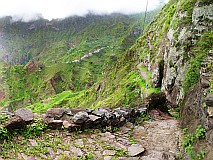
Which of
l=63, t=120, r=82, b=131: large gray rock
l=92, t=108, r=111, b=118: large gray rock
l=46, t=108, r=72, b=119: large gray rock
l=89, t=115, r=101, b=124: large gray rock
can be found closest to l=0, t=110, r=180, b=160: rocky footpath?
l=63, t=120, r=82, b=131: large gray rock

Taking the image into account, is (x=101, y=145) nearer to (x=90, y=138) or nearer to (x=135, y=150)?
(x=90, y=138)

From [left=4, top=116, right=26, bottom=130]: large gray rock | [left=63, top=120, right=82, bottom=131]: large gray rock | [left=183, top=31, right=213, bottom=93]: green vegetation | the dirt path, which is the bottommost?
the dirt path

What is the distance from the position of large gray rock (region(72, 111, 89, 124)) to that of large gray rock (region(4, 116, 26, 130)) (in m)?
1.81

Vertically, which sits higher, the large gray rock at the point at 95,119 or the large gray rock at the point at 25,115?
the large gray rock at the point at 25,115

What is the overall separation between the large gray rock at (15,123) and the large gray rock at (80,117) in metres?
1.81

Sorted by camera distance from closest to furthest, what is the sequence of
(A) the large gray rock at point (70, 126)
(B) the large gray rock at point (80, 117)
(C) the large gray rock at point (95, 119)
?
(A) the large gray rock at point (70, 126), (B) the large gray rock at point (80, 117), (C) the large gray rock at point (95, 119)

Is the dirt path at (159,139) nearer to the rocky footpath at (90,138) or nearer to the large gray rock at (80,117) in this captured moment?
the rocky footpath at (90,138)

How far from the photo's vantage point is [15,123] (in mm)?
7129

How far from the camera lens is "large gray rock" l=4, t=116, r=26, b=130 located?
22.8 ft

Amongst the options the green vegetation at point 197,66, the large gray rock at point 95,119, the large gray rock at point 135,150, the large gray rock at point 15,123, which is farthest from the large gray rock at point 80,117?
the green vegetation at point 197,66

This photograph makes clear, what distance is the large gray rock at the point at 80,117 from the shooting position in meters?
8.50

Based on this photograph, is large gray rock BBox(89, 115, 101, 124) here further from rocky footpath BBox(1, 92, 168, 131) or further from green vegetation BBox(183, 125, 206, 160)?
green vegetation BBox(183, 125, 206, 160)

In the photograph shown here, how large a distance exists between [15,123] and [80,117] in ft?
7.42

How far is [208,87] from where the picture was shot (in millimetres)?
6945
